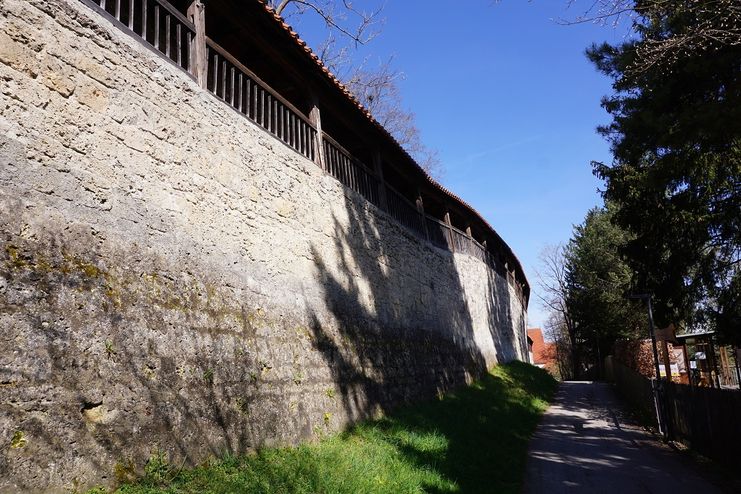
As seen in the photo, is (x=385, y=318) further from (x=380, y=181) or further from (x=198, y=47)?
(x=198, y=47)

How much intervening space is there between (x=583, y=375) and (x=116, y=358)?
4431 cm

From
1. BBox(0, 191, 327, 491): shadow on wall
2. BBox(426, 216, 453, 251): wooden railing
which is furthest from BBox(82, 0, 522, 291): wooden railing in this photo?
BBox(426, 216, 453, 251): wooden railing

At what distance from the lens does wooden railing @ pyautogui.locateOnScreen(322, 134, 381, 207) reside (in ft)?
33.0

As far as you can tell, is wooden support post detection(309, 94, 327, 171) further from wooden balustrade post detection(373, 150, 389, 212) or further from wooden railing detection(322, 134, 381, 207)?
wooden balustrade post detection(373, 150, 389, 212)

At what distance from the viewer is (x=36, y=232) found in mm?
4051

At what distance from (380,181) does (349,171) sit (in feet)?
5.24

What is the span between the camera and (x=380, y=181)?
486 inches

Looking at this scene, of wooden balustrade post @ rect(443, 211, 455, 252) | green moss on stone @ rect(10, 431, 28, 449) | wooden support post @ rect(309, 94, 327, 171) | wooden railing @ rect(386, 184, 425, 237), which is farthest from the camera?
A: wooden balustrade post @ rect(443, 211, 455, 252)

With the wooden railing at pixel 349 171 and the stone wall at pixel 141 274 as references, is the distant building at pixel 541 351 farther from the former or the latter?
the stone wall at pixel 141 274

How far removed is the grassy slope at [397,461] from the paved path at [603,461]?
39 cm

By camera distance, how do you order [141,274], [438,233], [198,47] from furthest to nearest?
[438,233]
[198,47]
[141,274]

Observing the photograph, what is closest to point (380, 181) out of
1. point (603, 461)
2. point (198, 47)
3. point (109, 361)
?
point (198, 47)

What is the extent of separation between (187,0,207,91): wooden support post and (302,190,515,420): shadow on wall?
309cm

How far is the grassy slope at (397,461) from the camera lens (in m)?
4.75
